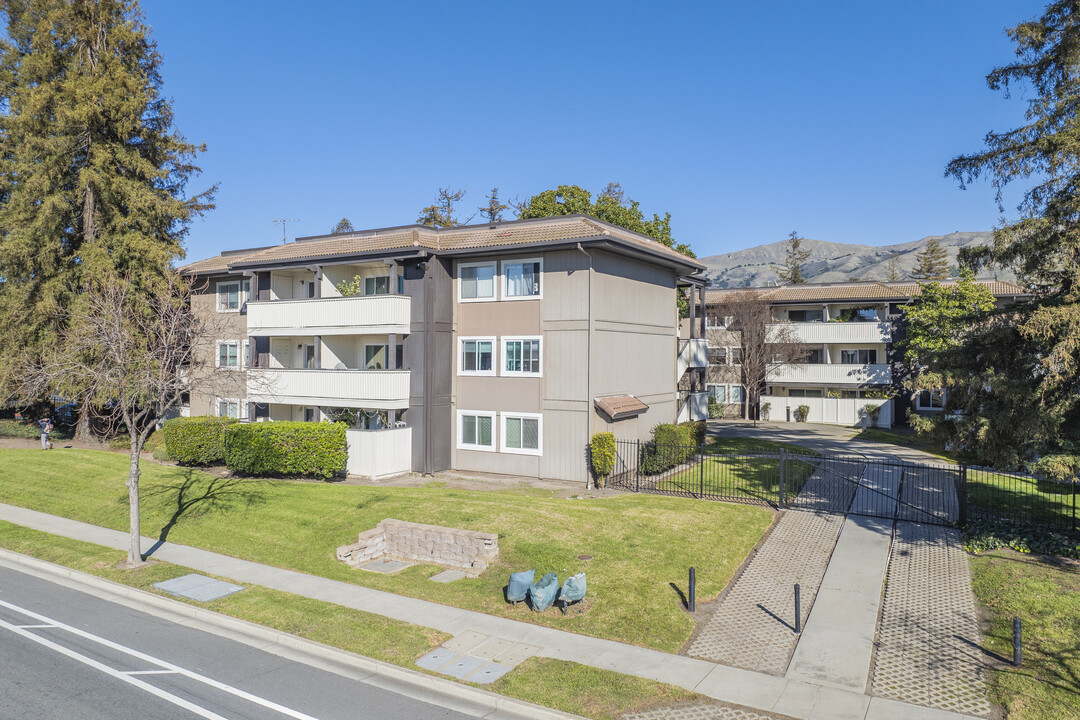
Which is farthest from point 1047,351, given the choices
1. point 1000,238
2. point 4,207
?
point 4,207

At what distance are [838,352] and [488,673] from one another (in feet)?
132

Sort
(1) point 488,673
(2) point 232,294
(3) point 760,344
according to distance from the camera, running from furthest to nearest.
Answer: (3) point 760,344 < (2) point 232,294 < (1) point 488,673

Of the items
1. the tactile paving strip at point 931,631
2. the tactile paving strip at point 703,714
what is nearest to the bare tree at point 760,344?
the tactile paving strip at point 931,631

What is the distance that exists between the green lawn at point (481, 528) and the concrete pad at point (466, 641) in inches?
39.9

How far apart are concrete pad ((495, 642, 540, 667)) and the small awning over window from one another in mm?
12542

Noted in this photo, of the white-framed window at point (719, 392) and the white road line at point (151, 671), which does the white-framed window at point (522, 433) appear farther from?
the white-framed window at point (719, 392)

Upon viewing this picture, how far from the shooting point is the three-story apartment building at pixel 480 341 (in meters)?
23.5

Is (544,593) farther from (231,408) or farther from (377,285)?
(231,408)

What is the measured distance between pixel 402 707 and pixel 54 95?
106ft

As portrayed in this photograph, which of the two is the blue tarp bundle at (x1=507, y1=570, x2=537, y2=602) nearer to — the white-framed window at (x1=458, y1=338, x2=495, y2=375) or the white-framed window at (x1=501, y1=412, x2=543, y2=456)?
the white-framed window at (x1=501, y1=412, x2=543, y2=456)

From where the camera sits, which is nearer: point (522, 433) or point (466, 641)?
point (466, 641)

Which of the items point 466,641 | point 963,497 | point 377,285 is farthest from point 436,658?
point 377,285

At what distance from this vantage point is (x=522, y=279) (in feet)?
80.8

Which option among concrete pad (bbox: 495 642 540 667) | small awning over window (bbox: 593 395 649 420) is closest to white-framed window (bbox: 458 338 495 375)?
small awning over window (bbox: 593 395 649 420)
